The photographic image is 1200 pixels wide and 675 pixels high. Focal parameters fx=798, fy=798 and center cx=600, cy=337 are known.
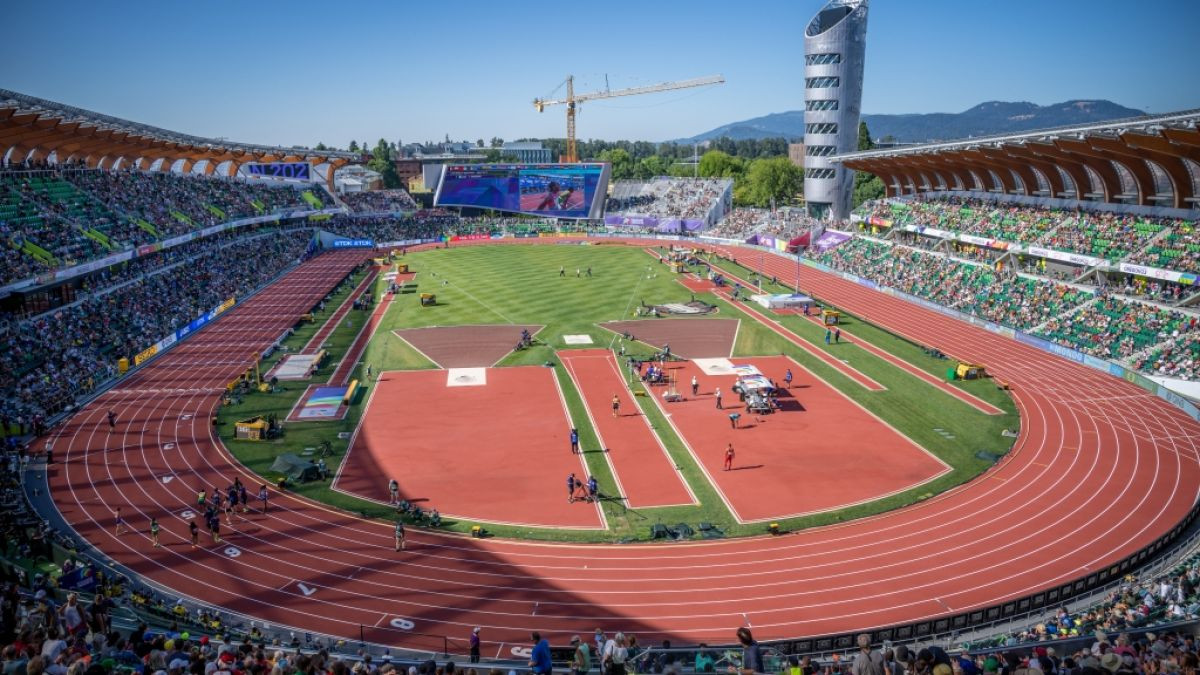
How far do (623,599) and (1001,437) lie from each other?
2003cm

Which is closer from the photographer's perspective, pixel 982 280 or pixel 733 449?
pixel 733 449

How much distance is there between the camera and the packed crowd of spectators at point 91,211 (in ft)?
145

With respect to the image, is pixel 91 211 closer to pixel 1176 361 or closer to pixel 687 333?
pixel 687 333

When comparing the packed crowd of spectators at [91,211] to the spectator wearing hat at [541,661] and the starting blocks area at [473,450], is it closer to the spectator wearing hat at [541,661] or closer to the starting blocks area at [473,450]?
the starting blocks area at [473,450]

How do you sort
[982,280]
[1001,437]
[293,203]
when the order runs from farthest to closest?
[293,203]
[982,280]
[1001,437]

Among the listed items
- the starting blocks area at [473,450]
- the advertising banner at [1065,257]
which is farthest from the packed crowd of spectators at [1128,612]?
the advertising banner at [1065,257]

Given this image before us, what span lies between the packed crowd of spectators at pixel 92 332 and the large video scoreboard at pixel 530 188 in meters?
54.5

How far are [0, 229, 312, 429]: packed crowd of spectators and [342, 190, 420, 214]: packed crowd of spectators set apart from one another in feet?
143

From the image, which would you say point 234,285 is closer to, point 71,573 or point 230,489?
point 230,489

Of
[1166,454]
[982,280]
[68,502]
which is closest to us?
[68,502]

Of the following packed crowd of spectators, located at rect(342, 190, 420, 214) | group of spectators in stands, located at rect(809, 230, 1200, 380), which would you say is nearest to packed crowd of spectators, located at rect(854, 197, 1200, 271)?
group of spectators in stands, located at rect(809, 230, 1200, 380)

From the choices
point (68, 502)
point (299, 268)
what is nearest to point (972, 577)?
point (68, 502)

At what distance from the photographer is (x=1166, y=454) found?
30578 millimetres

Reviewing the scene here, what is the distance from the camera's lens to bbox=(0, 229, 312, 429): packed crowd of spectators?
35125 mm
